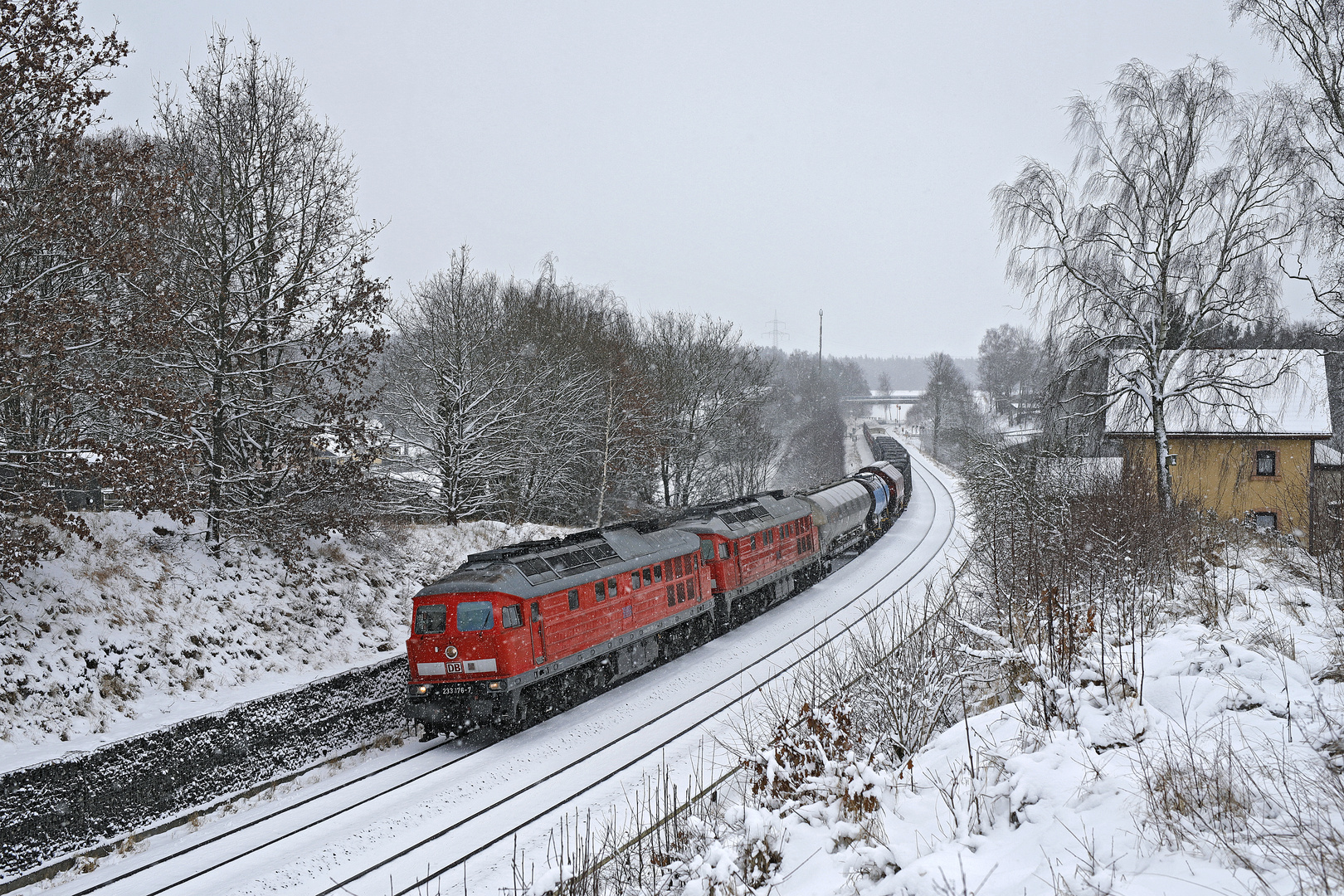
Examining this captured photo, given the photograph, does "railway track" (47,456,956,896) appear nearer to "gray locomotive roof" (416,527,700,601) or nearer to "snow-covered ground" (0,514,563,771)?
"gray locomotive roof" (416,527,700,601)

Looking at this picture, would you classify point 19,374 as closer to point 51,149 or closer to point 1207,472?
point 51,149

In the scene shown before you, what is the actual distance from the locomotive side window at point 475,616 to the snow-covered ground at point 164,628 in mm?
4314

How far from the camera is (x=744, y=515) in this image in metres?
23.3

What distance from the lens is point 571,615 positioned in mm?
15039

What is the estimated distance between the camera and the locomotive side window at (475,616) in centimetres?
1333

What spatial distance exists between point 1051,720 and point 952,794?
4.73 ft

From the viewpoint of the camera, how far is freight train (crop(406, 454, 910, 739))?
13.3 m

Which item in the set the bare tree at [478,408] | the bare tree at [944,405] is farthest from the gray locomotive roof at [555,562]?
the bare tree at [944,405]

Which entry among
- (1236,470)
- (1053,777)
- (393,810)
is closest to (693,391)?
(1236,470)

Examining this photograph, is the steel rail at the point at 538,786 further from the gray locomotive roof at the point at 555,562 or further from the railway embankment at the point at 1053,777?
the gray locomotive roof at the point at 555,562

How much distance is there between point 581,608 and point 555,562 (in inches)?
41.2

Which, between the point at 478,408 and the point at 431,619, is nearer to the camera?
the point at 431,619

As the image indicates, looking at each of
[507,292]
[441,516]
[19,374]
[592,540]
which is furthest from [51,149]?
[507,292]

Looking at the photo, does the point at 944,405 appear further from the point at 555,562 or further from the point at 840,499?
the point at 555,562
